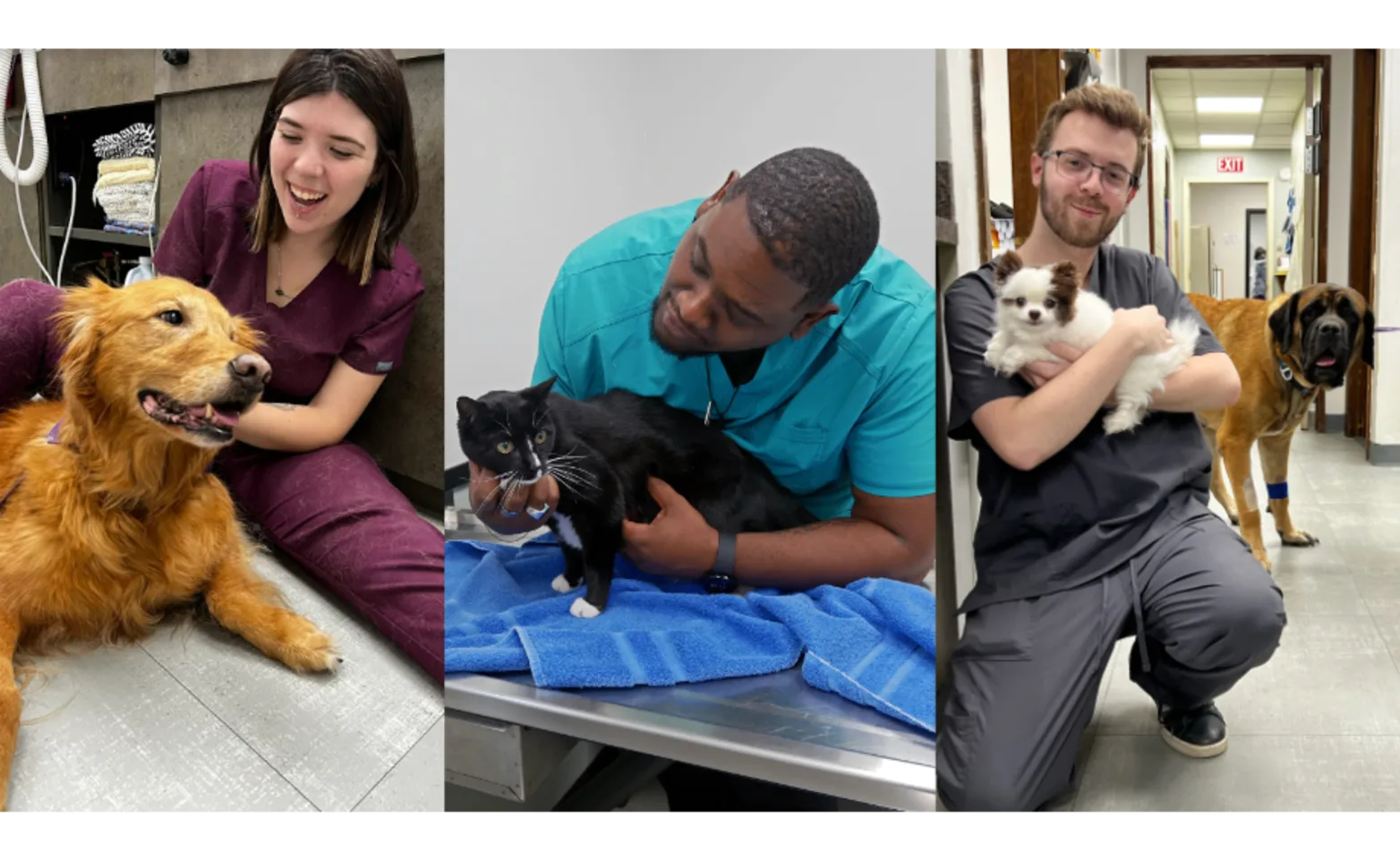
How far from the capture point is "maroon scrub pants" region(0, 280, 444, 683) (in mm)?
1106

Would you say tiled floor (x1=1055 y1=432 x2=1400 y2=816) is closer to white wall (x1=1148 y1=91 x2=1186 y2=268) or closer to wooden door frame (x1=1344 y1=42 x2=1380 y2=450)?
wooden door frame (x1=1344 y1=42 x2=1380 y2=450)

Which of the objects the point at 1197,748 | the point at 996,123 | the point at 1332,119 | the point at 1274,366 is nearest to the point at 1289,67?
the point at 1332,119

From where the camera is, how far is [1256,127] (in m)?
1.57

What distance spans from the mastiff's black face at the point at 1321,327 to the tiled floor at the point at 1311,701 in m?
0.28

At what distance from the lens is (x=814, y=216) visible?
806 millimetres

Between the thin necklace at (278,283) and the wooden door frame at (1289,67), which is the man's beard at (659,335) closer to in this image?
the thin necklace at (278,283)

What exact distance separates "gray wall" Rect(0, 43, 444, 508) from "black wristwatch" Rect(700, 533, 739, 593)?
1.07 feet

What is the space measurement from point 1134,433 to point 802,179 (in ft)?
2.61

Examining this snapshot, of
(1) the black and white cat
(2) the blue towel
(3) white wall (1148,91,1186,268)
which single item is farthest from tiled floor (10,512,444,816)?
(3) white wall (1148,91,1186,268)

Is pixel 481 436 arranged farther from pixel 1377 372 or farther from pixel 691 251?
pixel 1377 372

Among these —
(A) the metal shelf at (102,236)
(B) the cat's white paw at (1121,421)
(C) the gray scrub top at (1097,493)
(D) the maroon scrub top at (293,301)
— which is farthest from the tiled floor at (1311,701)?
(A) the metal shelf at (102,236)

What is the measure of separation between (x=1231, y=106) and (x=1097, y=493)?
0.74 metres

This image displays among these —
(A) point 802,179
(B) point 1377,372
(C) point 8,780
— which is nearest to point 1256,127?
(B) point 1377,372

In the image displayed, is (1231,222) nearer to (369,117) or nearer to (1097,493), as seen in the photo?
(1097,493)
